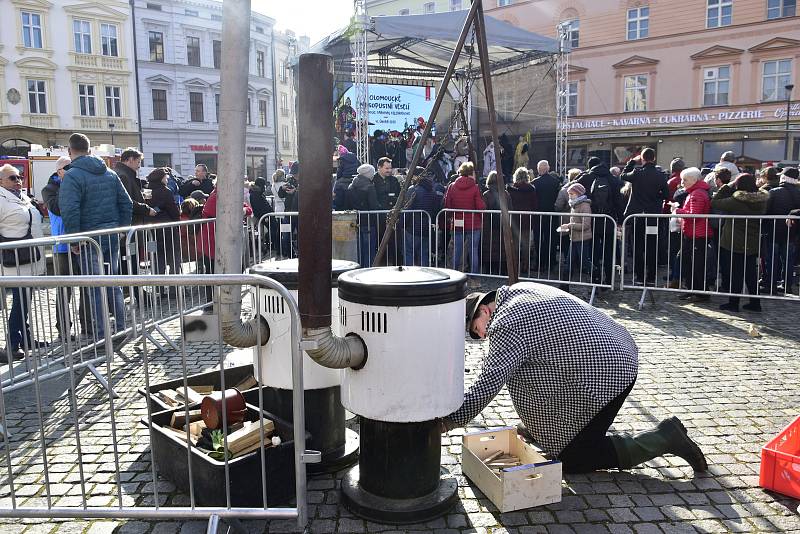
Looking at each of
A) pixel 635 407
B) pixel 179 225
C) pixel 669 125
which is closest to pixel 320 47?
pixel 179 225

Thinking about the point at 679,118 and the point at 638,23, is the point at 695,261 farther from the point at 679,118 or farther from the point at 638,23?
the point at 638,23

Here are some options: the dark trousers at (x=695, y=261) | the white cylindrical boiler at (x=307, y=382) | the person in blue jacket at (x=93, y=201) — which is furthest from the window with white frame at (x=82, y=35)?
the white cylindrical boiler at (x=307, y=382)

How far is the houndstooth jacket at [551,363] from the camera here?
139 inches

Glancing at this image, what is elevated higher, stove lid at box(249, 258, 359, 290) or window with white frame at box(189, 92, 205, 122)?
window with white frame at box(189, 92, 205, 122)

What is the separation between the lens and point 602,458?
12.7ft

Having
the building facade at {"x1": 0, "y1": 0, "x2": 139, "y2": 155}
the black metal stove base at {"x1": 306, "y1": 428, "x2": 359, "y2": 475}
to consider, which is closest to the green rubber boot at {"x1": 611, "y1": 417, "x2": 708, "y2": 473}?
the black metal stove base at {"x1": 306, "y1": 428, "x2": 359, "y2": 475}

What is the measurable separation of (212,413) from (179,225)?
182 inches

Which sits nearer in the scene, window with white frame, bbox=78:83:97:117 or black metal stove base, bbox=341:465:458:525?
black metal stove base, bbox=341:465:458:525

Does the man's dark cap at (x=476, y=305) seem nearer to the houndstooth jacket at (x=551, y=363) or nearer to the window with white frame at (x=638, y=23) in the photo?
the houndstooth jacket at (x=551, y=363)

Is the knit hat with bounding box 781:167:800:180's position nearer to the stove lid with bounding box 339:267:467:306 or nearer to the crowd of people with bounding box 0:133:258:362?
the crowd of people with bounding box 0:133:258:362

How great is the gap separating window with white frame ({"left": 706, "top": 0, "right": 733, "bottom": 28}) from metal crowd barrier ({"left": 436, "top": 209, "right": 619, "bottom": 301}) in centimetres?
2949

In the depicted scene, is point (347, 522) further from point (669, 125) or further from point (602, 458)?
point (669, 125)

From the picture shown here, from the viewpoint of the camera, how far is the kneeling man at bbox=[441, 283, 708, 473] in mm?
3557

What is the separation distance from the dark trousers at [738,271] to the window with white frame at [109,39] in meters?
43.7
